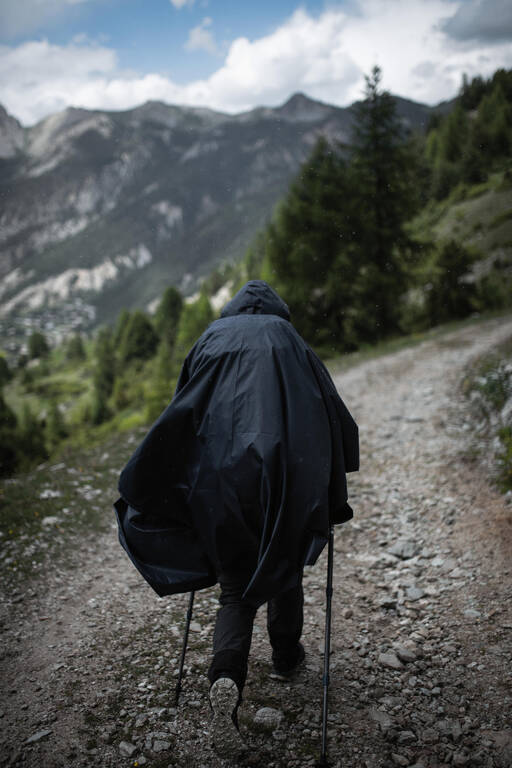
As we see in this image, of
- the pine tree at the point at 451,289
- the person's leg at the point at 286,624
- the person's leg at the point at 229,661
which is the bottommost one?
the person's leg at the point at 286,624

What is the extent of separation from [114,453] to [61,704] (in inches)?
276

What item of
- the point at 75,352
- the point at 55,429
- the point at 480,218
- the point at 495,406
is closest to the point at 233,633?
the point at 495,406

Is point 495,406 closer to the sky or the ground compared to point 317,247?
closer to the ground

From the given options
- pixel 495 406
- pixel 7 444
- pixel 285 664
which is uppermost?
pixel 495 406

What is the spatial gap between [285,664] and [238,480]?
200 cm

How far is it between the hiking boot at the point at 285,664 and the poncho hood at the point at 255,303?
9.48 ft

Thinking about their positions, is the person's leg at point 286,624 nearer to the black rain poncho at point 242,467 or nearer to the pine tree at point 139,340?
the black rain poncho at point 242,467

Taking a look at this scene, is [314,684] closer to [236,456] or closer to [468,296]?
[236,456]

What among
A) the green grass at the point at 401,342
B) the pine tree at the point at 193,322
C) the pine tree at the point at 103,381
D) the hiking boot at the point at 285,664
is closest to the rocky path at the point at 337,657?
the hiking boot at the point at 285,664

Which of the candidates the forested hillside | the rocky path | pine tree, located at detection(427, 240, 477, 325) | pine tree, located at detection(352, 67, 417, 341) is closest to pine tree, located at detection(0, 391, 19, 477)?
the forested hillside

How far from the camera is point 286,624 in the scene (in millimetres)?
3668

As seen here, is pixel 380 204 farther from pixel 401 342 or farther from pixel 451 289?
pixel 401 342

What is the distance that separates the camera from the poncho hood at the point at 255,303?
11.8 feet

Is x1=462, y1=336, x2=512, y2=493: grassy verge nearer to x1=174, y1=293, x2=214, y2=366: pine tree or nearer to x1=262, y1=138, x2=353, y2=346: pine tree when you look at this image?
x1=262, y1=138, x2=353, y2=346: pine tree
